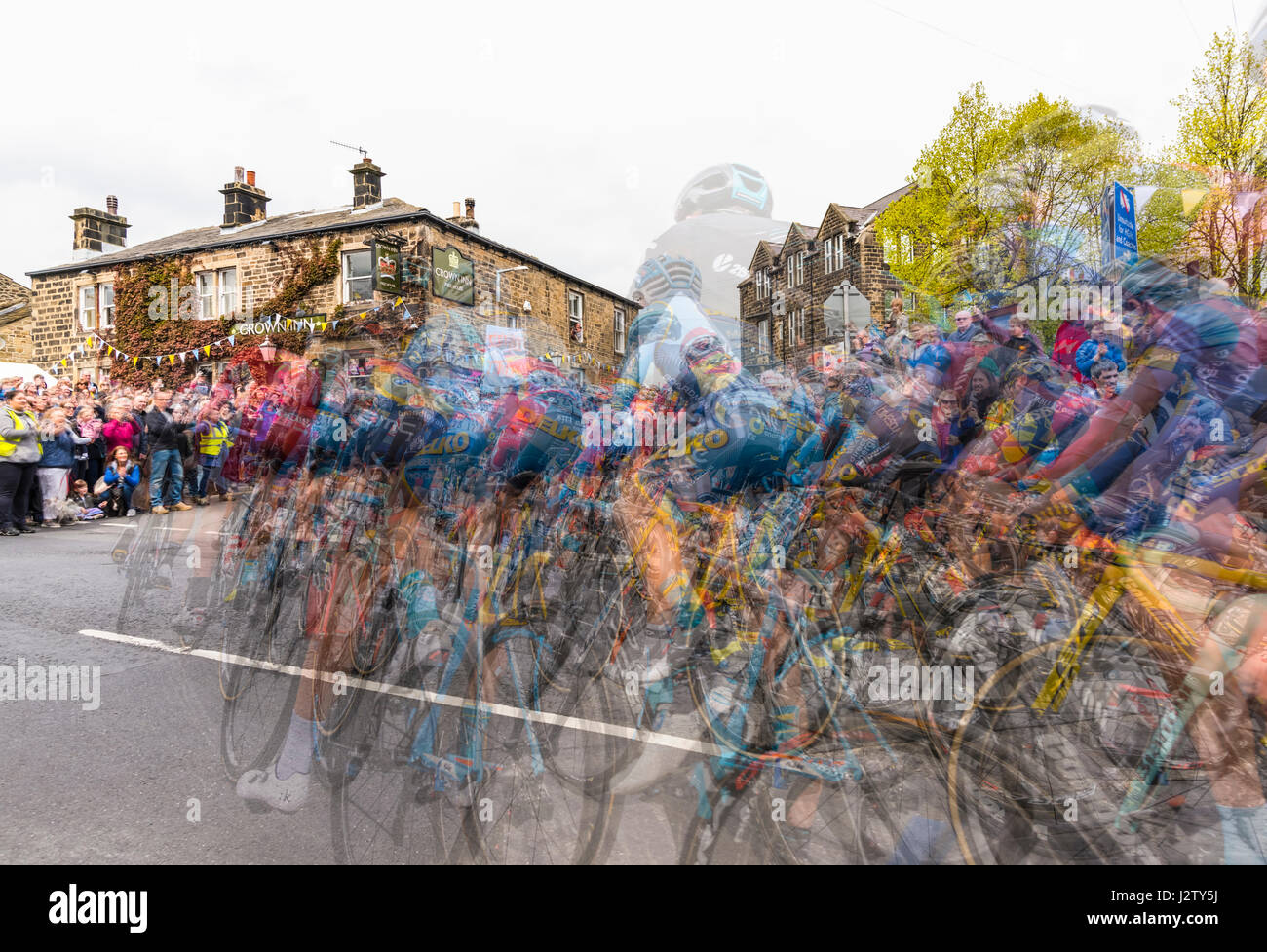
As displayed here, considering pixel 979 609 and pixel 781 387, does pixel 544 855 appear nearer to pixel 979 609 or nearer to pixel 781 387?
pixel 979 609

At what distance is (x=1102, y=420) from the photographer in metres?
3.06

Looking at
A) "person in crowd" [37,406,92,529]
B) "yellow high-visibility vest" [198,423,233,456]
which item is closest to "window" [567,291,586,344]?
"yellow high-visibility vest" [198,423,233,456]

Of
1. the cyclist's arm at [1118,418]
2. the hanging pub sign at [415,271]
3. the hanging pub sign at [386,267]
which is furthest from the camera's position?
the hanging pub sign at [415,271]

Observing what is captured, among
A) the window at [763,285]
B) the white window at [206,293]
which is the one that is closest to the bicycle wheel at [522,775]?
the white window at [206,293]

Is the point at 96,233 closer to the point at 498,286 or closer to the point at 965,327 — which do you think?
the point at 498,286

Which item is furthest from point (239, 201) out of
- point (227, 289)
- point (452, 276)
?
point (452, 276)

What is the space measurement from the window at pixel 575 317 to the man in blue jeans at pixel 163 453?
63.5ft

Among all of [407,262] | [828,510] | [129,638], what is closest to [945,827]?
[828,510]

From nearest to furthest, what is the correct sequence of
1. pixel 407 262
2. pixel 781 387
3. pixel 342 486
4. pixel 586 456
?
pixel 342 486, pixel 781 387, pixel 586 456, pixel 407 262

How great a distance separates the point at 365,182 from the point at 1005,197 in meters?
19.7

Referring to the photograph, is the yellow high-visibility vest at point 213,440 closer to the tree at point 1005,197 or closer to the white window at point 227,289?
the tree at point 1005,197

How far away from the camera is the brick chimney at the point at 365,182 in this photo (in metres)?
25.5

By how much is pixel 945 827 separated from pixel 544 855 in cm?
134

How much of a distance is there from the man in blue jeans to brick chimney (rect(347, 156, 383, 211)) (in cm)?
1519
